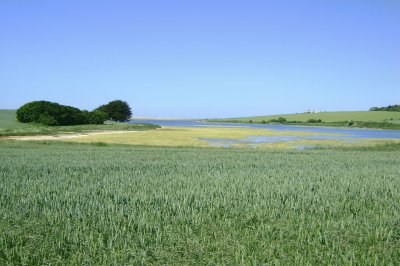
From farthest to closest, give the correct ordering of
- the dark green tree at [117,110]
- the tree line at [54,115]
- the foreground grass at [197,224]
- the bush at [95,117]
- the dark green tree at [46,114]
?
the dark green tree at [117,110] → the bush at [95,117] → the tree line at [54,115] → the dark green tree at [46,114] → the foreground grass at [197,224]

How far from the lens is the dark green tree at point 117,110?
119 metres

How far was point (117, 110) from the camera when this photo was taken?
119062 millimetres

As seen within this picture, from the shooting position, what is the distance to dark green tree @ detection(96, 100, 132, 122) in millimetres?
118812

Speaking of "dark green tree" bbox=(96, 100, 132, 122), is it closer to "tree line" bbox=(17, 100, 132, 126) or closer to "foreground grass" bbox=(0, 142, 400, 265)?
"tree line" bbox=(17, 100, 132, 126)

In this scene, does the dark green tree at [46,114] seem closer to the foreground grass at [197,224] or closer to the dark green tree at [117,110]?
the dark green tree at [117,110]

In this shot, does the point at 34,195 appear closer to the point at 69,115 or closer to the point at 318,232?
the point at 318,232

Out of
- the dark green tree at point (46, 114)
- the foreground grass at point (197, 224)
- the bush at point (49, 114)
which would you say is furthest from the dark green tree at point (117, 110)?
the foreground grass at point (197, 224)

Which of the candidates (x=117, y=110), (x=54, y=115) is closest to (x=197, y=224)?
(x=54, y=115)

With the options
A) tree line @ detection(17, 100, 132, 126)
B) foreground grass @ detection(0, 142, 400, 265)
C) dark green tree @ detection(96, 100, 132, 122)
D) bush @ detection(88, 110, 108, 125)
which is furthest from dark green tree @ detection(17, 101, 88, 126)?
foreground grass @ detection(0, 142, 400, 265)

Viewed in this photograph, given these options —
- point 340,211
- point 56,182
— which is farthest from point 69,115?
Result: point 340,211

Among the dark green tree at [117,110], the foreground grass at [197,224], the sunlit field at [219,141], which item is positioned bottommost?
the sunlit field at [219,141]

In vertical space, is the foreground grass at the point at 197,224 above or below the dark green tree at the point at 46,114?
below

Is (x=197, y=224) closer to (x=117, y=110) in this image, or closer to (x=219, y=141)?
(x=219, y=141)

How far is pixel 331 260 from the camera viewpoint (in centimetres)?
463
